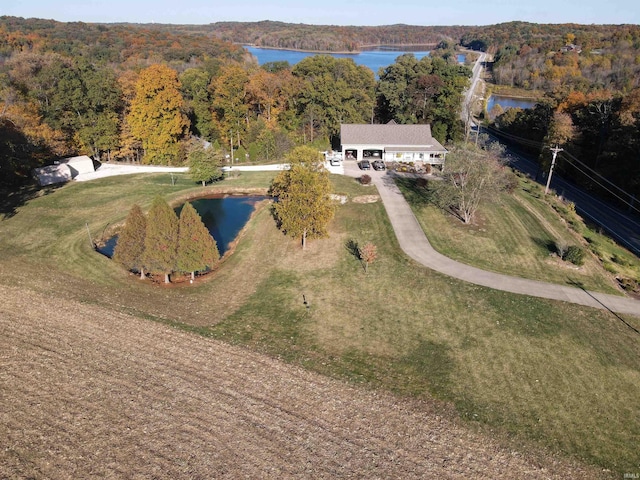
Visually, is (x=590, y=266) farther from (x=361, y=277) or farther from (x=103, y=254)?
(x=103, y=254)

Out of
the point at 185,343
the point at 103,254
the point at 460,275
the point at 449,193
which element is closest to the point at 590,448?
the point at 460,275

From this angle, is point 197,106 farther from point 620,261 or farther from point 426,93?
point 620,261

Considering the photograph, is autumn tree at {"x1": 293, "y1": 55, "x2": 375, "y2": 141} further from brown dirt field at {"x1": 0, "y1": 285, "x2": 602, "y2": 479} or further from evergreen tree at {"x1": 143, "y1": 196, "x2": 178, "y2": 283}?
brown dirt field at {"x1": 0, "y1": 285, "x2": 602, "y2": 479}

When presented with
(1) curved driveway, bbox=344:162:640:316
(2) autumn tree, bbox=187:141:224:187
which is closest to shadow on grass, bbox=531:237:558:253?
(1) curved driveway, bbox=344:162:640:316

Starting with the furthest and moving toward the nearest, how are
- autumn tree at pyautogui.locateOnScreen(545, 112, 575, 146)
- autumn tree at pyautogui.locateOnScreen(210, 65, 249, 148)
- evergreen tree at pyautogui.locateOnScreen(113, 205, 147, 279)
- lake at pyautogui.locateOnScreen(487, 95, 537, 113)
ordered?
1. lake at pyautogui.locateOnScreen(487, 95, 537, 113)
2. autumn tree at pyautogui.locateOnScreen(210, 65, 249, 148)
3. autumn tree at pyautogui.locateOnScreen(545, 112, 575, 146)
4. evergreen tree at pyautogui.locateOnScreen(113, 205, 147, 279)

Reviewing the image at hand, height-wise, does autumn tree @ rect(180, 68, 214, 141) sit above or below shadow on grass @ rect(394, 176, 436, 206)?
above

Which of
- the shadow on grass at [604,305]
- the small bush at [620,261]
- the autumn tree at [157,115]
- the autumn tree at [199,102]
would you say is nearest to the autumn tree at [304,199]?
the shadow on grass at [604,305]

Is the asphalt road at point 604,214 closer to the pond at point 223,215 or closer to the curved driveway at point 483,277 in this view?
the curved driveway at point 483,277
